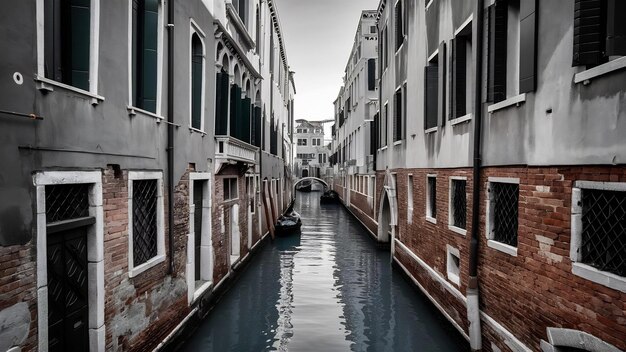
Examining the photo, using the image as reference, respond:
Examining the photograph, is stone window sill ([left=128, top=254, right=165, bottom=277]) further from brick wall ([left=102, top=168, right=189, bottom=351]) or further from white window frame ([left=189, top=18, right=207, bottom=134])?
white window frame ([left=189, top=18, right=207, bottom=134])

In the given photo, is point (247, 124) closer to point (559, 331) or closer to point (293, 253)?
point (293, 253)

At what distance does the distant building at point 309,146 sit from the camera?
199 ft

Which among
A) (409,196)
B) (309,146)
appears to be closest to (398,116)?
(409,196)

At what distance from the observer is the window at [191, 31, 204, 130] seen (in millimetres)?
7313

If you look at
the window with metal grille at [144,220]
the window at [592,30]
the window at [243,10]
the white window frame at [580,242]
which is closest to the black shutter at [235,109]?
the window at [243,10]

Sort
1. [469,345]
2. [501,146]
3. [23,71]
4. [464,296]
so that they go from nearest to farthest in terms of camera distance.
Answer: [23,71] → [501,146] → [469,345] → [464,296]

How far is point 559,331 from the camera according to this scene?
153 inches

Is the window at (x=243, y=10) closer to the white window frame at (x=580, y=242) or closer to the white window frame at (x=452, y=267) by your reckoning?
the white window frame at (x=452, y=267)

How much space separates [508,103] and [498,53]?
919 mm

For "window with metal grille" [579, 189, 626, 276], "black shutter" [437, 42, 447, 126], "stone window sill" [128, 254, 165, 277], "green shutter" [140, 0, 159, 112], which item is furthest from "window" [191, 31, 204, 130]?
"window with metal grille" [579, 189, 626, 276]

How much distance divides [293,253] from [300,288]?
4385 mm

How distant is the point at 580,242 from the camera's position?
12.2 ft

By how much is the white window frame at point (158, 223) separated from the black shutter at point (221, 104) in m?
3.08

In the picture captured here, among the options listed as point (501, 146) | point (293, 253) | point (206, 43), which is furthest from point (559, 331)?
point (293, 253)
